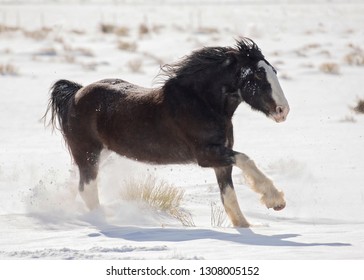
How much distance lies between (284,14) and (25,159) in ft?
142

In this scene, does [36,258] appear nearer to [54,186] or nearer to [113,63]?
[54,186]

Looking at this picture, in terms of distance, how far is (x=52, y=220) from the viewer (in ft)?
29.6

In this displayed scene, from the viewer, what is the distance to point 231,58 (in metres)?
8.70

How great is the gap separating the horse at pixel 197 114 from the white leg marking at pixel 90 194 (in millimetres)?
15

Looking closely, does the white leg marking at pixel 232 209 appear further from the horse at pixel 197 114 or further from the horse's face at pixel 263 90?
the horse's face at pixel 263 90

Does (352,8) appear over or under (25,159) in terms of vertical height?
over

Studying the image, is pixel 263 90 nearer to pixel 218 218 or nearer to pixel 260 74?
pixel 260 74

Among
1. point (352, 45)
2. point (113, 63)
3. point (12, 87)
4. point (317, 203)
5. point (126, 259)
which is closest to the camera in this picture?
point (126, 259)

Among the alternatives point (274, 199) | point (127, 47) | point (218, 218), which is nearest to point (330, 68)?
point (127, 47)

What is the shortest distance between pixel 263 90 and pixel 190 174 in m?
3.62

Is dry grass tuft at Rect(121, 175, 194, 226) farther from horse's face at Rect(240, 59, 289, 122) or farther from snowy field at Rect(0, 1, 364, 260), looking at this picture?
horse's face at Rect(240, 59, 289, 122)

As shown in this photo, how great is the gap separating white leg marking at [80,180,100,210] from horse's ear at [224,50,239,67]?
194cm

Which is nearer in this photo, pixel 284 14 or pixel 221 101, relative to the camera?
pixel 221 101

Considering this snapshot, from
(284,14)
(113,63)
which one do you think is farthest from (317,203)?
(284,14)
